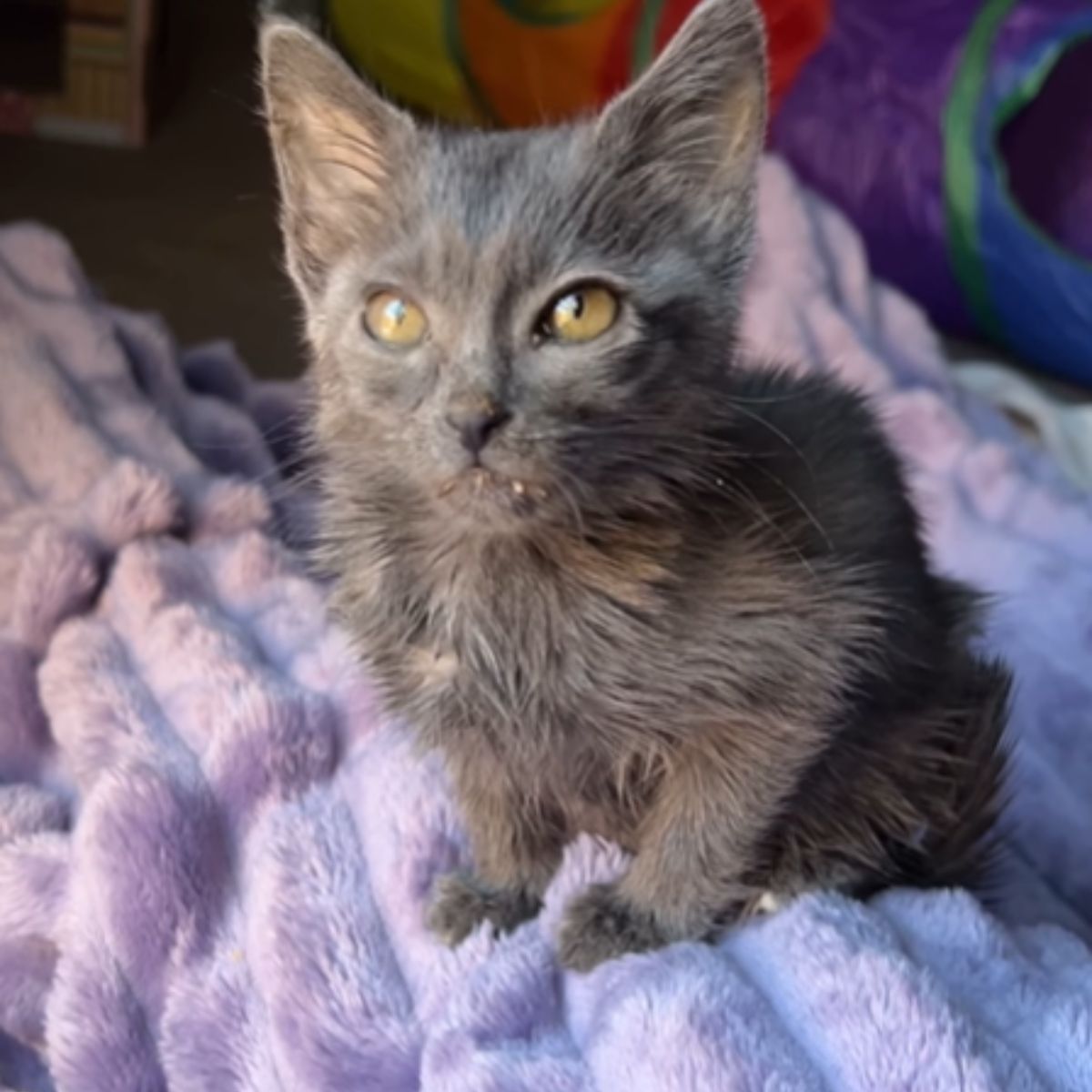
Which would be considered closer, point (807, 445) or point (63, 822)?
point (807, 445)

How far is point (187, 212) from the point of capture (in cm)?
251

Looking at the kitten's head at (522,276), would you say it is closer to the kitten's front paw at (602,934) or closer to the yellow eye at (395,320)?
the yellow eye at (395,320)

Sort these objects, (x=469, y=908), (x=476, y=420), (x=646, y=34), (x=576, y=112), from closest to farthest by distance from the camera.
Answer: (x=476, y=420), (x=469, y=908), (x=576, y=112), (x=646, y=34)

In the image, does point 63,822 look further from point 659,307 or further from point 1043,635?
point 1043,635

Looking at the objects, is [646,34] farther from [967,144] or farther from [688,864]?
[688,864]

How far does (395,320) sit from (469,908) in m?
0.41

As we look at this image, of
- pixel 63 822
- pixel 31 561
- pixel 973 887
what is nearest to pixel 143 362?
pixel 31 561

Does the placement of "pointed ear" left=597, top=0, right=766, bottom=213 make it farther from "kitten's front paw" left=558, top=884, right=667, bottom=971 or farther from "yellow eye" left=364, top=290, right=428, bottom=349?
"kitten's front paw" left=558, top=884, right=667, bottom=971

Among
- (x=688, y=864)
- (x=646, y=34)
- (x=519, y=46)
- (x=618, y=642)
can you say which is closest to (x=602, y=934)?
(x=688, y=864)

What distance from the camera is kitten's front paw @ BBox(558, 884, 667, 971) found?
1.01 m

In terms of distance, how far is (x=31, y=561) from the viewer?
1417mm

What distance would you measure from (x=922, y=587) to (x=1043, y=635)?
1.50ft

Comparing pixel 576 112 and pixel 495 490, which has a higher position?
pixel 495 490

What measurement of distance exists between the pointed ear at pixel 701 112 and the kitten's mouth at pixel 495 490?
0.68ft
